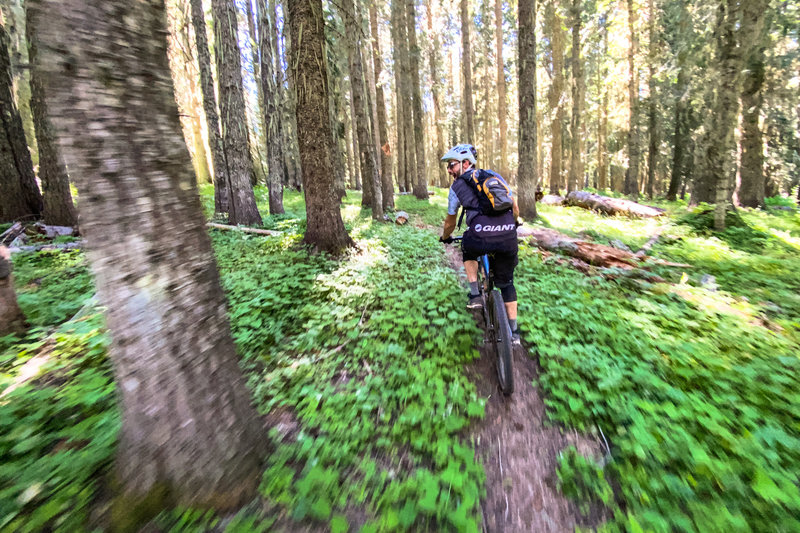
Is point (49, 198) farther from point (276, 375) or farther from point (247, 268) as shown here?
point (276, 375)

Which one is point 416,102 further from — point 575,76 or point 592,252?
point 592,252

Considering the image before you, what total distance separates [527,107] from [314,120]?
839 centimetres

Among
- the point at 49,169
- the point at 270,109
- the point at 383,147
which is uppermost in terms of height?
the point at 270,109

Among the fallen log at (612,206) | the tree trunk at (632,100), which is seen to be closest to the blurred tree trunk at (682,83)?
the tree trunk at (632,100)

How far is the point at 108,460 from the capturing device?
2201 millimetres

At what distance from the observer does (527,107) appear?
11.7 m

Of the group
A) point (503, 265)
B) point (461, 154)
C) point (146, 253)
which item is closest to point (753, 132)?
point (461, 154)

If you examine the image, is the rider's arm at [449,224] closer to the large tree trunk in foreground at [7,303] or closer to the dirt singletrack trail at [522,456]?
the dirt singletrack trail at [522,456]

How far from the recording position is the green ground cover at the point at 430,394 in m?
2.10

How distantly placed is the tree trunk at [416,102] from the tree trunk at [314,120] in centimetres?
1051

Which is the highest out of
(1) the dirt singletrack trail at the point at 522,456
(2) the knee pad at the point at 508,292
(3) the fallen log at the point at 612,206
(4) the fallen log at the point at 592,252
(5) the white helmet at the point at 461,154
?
(5) the white helmet at the point at 461,154

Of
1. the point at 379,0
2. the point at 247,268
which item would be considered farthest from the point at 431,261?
the point at 379,0

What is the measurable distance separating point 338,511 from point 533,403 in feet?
6.68

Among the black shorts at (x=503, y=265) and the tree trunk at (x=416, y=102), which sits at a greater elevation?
the tree trunk at (x=416, y=102)
